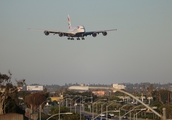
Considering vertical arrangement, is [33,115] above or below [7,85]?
below

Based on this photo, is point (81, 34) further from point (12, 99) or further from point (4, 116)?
point (4, 116)

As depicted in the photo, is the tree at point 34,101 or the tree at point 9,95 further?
the tree at point 34,101

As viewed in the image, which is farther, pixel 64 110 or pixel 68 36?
pixel 64 110

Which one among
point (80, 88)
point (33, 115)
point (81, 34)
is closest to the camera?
point (80, 88)

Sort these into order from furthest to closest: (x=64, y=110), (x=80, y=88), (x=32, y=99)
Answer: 1. (x=32, y=99)
2. (x=64, y=110)
3. (x=80, y=88)

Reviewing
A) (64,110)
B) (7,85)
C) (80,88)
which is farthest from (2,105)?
(80,88)

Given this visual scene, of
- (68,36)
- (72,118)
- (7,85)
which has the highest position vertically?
(68,36)

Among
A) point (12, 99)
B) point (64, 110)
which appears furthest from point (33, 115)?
point (64, 110)

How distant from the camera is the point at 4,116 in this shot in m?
58.5

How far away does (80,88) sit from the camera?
2966 cm

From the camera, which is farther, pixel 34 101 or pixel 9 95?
pixel 34 101

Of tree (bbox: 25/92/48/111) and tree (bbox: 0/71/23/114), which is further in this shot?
tree (bbox: 25/92/48/111)

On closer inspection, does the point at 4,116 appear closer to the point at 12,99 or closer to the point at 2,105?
the point at 2,105

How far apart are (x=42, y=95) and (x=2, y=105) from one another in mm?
73979
